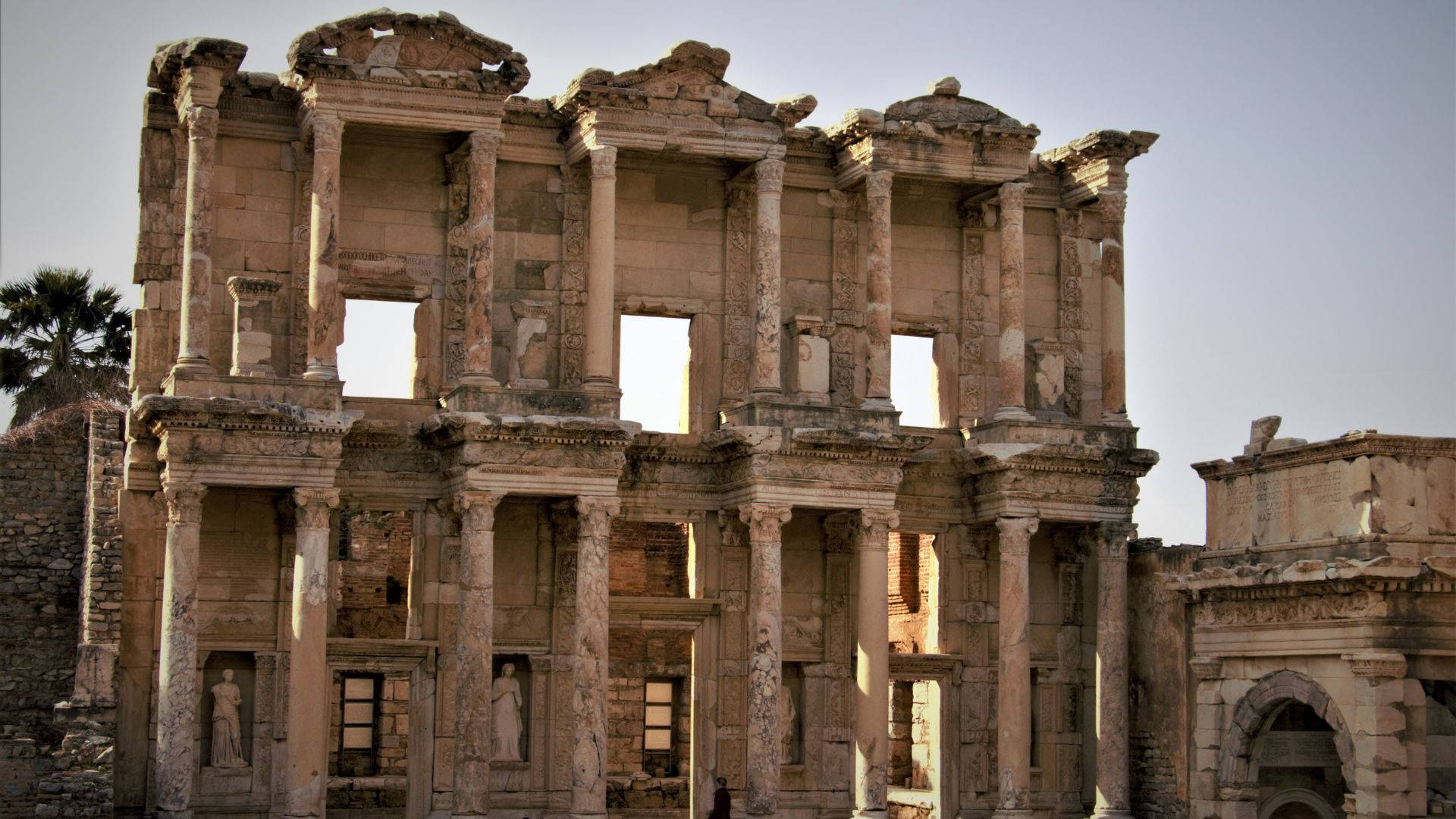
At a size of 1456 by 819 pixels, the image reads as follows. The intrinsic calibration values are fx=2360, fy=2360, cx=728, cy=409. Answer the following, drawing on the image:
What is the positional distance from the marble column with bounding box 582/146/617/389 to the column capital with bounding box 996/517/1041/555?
17.2 ft

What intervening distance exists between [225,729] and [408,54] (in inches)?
318

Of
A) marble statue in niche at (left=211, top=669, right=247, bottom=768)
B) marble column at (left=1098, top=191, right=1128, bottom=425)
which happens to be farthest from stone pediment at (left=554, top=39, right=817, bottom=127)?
marble statue in niche at (left=211, top=669, right=247, bottom=768)

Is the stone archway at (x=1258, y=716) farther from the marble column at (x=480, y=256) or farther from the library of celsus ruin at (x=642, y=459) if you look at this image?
the marble column at (x=480, y=256)

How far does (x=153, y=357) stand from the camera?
1083 inches

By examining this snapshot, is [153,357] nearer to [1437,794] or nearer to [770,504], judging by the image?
[770,504]

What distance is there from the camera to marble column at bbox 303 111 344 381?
2691cm

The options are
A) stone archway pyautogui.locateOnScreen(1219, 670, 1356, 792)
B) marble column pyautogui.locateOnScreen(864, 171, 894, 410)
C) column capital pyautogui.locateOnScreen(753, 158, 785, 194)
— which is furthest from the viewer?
marble column pyautogui.locateOnScreen(864, 171, 894, 410)

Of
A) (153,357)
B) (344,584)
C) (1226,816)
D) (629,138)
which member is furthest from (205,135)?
(1226,816)

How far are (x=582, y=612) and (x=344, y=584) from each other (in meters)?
8.16

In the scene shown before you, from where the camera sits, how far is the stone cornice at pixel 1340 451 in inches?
898

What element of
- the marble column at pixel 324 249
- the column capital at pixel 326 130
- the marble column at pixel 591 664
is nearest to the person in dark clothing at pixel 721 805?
the marble column at pixel 591 664

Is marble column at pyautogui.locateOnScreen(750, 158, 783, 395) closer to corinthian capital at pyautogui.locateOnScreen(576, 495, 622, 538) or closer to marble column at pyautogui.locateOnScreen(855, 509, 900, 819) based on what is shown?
marble column at pyautogui.locateOnScreen(855, 509, 900, 819)

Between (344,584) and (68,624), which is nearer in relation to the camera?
(68,624)

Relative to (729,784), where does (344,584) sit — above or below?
above
